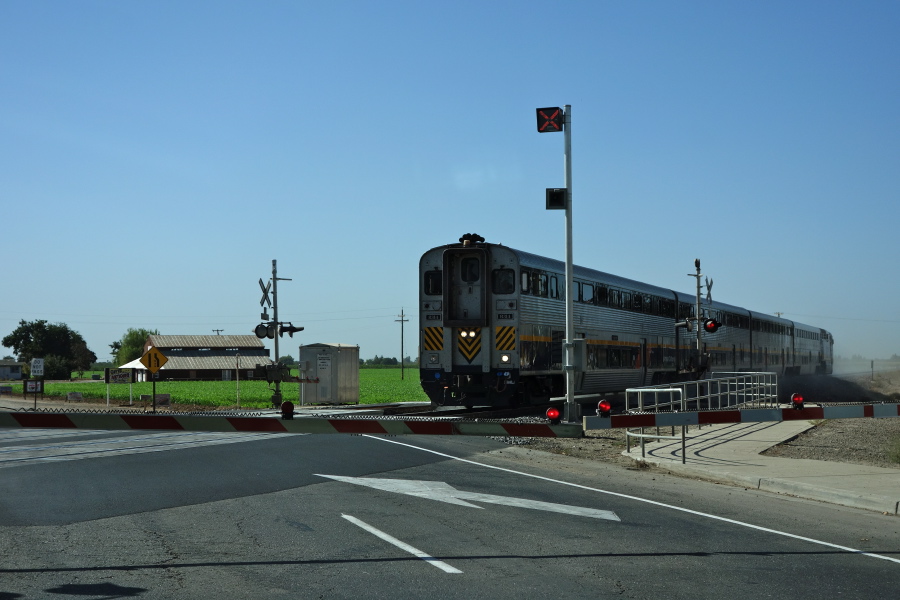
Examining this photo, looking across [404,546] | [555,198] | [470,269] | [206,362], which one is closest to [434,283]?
[470,269]

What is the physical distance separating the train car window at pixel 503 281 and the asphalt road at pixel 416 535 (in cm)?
1086

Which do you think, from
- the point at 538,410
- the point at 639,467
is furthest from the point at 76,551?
the point at 538,410

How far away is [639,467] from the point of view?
15000mm

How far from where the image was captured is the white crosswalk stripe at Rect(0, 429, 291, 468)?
16.5 m

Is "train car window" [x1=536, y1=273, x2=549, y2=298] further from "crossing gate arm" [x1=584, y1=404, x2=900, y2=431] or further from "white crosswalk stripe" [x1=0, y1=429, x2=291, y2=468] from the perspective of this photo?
"crossing gate arm" [x1=584, y1=404, x2=900, y2=431]

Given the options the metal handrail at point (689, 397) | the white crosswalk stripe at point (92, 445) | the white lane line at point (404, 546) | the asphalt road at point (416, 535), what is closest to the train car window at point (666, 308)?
the metal handrail at point (689, 397)

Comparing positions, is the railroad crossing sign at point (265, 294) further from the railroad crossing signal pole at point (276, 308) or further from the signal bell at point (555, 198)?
the signal bell at point (555, 198)

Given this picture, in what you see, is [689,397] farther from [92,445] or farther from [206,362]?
[206,362]

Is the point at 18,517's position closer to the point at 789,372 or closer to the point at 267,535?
the point at 267,535

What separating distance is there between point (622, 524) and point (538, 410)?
17.6m

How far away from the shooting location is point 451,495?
1138 centimetres

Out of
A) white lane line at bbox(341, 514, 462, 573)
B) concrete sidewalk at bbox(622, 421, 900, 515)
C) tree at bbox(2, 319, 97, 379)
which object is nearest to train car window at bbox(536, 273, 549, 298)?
concrete sidewalk at bbox(622, 421, 900, 515)

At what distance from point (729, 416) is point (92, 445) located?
1346 cm

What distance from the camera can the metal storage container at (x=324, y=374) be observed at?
3706 centimetres
